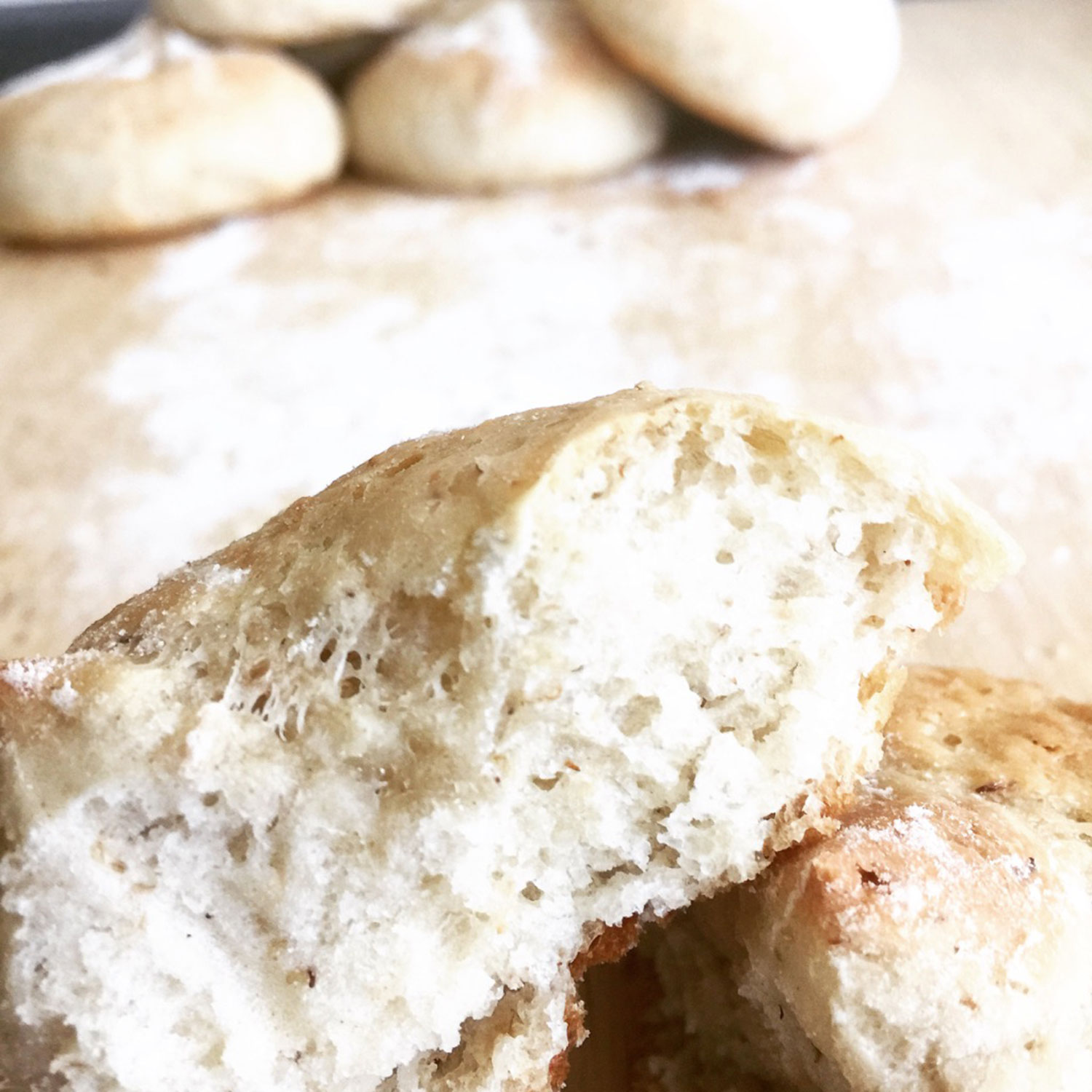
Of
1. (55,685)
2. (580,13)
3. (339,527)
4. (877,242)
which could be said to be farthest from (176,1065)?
(580,13)

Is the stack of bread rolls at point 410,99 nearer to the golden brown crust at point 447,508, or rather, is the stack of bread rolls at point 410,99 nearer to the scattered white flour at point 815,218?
the scattered white flour at point 815,218

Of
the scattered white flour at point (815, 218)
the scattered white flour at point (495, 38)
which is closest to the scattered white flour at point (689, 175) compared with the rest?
the scattered white flour at point (815, 218)

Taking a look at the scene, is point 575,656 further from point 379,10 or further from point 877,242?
point 379,10

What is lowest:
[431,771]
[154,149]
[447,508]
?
[154,149]

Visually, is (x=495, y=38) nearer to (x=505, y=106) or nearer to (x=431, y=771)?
(x=505, y=106)

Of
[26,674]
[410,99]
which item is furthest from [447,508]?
[410,99]

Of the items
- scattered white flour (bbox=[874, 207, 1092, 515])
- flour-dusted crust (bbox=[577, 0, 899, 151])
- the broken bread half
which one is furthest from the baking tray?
the broken bread half

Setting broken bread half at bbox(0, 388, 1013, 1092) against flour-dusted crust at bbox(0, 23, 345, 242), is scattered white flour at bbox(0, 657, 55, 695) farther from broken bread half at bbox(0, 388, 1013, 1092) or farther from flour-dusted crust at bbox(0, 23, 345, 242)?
flour-dusted crust at bbox(0, 23, 345, 242)
